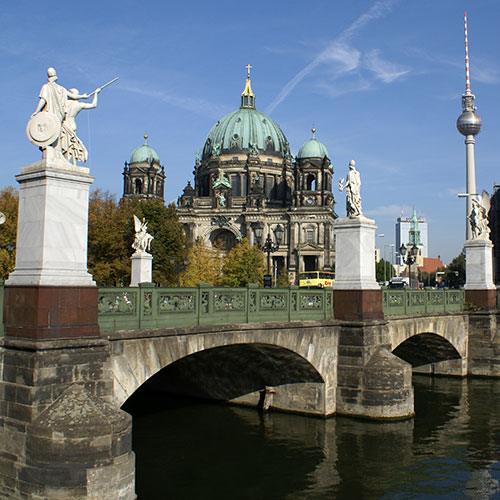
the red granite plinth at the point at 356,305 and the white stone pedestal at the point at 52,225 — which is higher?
the white stone pedestal at the point at 52,225

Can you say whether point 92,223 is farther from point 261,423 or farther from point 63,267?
point 63,267

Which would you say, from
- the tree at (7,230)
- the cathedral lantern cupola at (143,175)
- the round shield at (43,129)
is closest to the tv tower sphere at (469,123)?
the cathedral lantern cupola at (143,175)

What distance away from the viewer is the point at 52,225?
12148mm

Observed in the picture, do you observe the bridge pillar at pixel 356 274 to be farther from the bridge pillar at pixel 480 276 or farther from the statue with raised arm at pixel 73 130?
the bridge pillar at pixel 480 276

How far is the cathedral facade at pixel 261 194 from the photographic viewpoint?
342 ft

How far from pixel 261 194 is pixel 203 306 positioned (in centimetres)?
9134

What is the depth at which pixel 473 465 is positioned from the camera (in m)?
17.3

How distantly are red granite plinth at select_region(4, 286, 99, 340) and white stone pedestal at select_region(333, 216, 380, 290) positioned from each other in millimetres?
11008

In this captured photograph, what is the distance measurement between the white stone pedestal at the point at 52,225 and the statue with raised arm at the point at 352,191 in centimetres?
1146

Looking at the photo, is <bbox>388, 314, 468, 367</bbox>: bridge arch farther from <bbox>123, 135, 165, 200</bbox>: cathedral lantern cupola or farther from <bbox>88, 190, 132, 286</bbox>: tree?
<bbox>123, 135, 165, 200</bbox>: cathedral lantern cupola

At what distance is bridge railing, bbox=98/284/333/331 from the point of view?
1373 cm

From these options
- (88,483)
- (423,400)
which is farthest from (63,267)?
(423,400)

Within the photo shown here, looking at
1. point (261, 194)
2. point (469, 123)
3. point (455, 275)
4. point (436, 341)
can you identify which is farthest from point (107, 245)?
point (455, 275)

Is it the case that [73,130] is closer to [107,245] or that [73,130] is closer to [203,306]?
[203,306]
